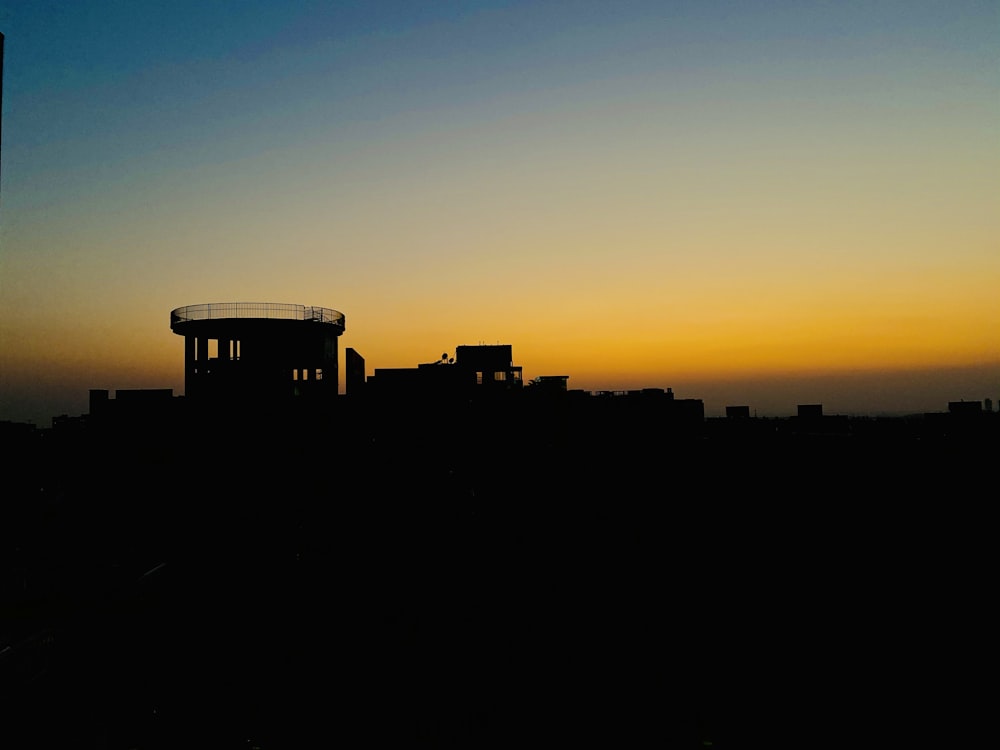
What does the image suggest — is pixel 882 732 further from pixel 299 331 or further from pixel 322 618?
pixel 299 331

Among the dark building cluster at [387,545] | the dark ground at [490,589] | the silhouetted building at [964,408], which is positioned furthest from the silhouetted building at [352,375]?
the silhouetted building at [964,408]

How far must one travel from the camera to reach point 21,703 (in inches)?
1198

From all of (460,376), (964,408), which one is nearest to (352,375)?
(460,376)

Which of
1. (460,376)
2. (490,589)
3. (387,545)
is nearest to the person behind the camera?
(490,589)

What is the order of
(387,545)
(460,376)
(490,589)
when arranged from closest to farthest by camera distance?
(490,589)
(387,545)
(460,376)

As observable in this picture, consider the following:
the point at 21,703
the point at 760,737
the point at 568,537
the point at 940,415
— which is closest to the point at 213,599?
the point at 21,703

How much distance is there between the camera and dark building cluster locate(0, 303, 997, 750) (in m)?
31.2

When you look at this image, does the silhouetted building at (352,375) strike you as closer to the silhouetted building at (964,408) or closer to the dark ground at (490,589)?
the dark ground at (490,589)

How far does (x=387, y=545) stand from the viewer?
149 ft

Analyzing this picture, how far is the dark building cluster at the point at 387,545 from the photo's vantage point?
31172 mm

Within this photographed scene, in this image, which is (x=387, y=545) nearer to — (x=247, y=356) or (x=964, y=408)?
(x=247, y=356)

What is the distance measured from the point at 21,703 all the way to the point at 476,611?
75.9 ft

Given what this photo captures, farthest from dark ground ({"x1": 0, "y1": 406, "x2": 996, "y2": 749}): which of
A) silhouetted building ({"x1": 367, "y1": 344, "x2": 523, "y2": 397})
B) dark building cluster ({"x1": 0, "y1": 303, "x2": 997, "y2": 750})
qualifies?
silhouetted building ({"x1": 367, "y1": 344, "x2": 523, "y2": 397})

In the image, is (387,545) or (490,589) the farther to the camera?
(387,545)
